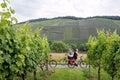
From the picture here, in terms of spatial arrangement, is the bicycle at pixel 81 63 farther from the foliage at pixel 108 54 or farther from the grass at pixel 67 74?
the foliage at pixel 108 54

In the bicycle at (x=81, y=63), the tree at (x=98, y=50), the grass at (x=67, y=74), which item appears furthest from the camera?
the bicycle at (x=81, y=63)

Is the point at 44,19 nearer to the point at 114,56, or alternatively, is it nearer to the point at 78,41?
the point at 78,41

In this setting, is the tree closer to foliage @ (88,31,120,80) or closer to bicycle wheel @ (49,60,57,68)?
foliage @ (88,31,120,80)

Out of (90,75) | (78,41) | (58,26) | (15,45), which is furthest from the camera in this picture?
(58,26)

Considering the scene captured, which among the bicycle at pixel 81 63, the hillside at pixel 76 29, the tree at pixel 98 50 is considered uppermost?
the tree at pixel 98 50

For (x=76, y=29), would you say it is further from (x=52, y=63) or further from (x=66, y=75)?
(x=66, y=75)

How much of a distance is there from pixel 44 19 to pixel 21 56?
14482cm

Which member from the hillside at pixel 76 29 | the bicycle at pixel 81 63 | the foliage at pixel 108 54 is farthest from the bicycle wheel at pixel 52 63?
the hillside at pixel 76 29

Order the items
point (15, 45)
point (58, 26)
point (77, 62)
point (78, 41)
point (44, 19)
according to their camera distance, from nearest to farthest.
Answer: point (15, 45)
point (77, 62)
point (78, 41)
point (58, 26)
point (44, 19)

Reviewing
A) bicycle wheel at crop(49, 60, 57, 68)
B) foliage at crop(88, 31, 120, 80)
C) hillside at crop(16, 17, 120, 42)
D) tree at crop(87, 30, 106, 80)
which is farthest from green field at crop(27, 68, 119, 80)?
hillside at crop(16, 17, 120, 42)

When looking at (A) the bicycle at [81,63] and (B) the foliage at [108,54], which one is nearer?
(B) the foliage at [108,54]

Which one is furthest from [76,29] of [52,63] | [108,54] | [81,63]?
[108,54]

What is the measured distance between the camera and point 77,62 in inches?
1505

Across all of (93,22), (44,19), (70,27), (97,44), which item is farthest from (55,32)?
(97,44)
